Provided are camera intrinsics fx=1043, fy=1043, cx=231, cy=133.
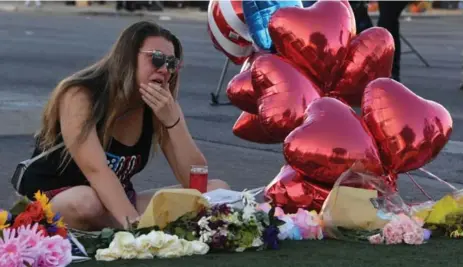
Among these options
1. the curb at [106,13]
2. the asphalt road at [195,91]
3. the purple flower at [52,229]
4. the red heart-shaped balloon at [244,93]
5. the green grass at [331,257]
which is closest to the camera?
the purple flower at [52,229]

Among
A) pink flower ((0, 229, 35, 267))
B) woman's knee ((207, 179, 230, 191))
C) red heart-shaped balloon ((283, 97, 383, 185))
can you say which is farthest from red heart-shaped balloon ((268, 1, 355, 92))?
pink flower ((0, 229, 35, 267))

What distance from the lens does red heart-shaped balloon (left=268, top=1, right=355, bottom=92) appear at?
500 cm

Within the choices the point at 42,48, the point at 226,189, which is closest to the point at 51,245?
the point at 226,189

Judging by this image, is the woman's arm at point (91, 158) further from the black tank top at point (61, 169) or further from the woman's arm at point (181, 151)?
the woman's arm at point (181, 151)

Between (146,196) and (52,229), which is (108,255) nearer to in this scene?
(52,229)

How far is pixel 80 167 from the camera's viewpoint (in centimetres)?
432

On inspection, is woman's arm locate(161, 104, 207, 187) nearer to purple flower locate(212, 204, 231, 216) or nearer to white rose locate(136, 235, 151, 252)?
purple flower locate(212, 204, 231, 216)

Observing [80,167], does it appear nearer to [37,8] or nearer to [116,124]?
[116,124]

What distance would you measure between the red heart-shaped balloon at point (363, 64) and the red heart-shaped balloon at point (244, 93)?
0.40 meters

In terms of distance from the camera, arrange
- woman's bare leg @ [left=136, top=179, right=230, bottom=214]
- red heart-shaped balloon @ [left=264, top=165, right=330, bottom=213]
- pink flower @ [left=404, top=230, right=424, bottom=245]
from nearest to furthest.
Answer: pink flower @ [left=404, top=230, right=424, bottom=245], red heart-shaped balloon @ [left=264, top=165, right=330, bottom=213], woman's bare leg @ [left=136, top=179, right=230, bottom=214]

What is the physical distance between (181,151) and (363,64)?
39.6 inches

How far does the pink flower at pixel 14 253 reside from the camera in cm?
344

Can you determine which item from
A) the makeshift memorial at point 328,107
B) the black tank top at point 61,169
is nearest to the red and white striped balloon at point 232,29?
the makeshift memorial at point 328,107

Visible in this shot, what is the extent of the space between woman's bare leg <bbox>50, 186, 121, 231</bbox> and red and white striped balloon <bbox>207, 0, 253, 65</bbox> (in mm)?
2819
